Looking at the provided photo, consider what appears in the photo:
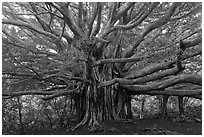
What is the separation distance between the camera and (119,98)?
608cm

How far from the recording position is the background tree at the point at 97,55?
4613mm

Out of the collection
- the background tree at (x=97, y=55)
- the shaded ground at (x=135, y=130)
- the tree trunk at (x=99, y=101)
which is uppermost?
the background tree at (x=97, y=55)

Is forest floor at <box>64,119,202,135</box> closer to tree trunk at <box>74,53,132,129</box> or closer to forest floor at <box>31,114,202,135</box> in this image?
forest floor at <box>31,114,202,135</box>

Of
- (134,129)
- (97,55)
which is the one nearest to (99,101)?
(97,55)

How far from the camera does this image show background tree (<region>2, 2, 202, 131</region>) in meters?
4.61

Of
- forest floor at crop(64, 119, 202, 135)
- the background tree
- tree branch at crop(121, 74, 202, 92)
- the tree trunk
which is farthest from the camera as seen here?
the tree trunk

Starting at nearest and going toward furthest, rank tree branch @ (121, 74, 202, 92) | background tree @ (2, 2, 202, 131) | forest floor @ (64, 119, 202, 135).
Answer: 1. tree branch @ (121, 74, 202, 92)
2. forest floor @ (64, 119, 202, 135)
3. background tree @ (2, 2, 202, 131)

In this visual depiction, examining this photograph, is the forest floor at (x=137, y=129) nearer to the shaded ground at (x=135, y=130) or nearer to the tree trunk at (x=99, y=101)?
the shaded ground at (x=135, y=130)

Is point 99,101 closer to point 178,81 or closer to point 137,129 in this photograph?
point 137,129

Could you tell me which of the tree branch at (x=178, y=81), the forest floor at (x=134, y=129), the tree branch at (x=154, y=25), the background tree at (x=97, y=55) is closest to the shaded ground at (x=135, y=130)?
the forest floor at (x=134, y=129)

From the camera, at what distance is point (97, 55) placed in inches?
226

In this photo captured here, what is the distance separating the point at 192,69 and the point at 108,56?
8.09 ft

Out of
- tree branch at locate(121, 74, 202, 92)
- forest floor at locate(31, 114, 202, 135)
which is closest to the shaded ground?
forest floor at locate(31, 114, 202, 135)

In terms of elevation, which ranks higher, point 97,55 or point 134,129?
point 97,55
